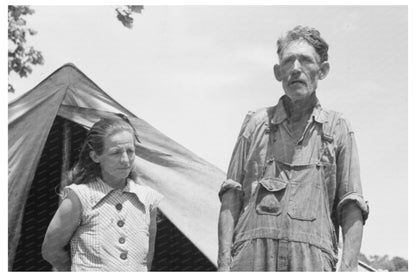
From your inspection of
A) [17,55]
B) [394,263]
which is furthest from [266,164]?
[17,55]

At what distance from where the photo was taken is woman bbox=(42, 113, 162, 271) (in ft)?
14.2

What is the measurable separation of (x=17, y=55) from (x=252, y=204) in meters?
2.75

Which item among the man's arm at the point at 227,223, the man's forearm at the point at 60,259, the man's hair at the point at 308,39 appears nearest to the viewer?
the man's arm at the point at 227,223

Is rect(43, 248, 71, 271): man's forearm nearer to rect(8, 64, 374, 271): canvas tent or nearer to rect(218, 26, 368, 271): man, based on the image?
rect(218, 26, 368, 271): man

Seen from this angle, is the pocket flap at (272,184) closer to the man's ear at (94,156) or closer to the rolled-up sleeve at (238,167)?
the rolled-up sleeve at (238,167)

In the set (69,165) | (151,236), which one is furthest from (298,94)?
(69,165)

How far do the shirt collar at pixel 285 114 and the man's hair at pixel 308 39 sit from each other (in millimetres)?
→ 249

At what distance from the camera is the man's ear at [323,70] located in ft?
14.7

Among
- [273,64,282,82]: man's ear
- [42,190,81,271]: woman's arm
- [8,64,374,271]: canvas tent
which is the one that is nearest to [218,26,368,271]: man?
[273,64,282,82]: man's ear

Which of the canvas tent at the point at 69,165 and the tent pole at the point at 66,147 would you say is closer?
the canvas tent at the point at 69,165

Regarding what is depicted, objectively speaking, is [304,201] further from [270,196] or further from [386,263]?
[386,263]

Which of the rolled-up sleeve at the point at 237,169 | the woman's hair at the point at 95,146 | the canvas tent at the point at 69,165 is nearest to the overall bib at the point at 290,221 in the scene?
the rolled-up sleeve at the point at 237,169

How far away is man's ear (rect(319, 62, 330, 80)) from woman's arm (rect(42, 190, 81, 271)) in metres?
1.38

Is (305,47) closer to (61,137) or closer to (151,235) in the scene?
(151,235)
